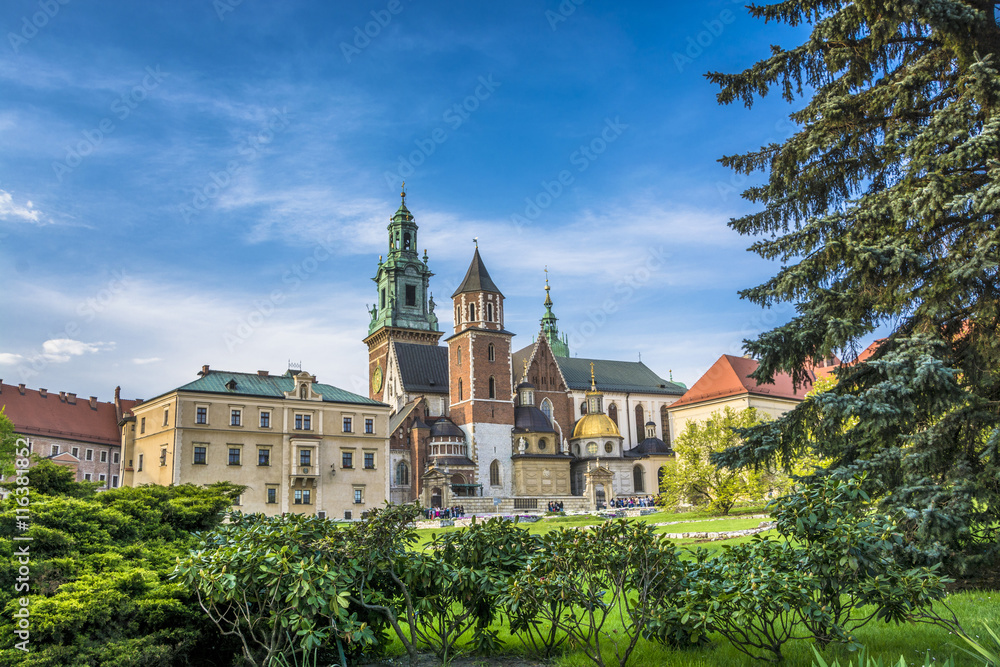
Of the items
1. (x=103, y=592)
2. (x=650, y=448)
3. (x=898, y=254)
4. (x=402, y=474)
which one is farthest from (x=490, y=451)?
(x=103, y=592)

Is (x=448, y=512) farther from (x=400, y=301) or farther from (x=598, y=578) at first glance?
(x=598, y=578)

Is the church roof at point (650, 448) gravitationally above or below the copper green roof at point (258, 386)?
below

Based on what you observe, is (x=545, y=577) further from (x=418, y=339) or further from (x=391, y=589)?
(x=418, y=339)

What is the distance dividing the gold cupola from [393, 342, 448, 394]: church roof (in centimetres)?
1259

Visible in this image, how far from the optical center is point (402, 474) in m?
57.9

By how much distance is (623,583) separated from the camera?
6934 millimetres

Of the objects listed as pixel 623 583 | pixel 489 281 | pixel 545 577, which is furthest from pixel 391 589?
pixel 489 281

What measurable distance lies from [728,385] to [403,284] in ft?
116

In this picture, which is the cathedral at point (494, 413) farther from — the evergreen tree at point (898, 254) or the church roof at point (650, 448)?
the evergreen tree at point (898, 254)

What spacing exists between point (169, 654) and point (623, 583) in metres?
4.21

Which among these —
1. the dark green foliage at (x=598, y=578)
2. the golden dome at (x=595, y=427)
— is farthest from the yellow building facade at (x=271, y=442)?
the dark green foliage at (x=598, y=578)

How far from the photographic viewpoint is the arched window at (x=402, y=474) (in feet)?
189

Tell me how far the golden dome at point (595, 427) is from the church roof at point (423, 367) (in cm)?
1248

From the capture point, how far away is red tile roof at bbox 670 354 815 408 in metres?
58.3
